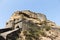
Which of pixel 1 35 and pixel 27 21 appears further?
pixel 27 21

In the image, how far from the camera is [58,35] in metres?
23.1

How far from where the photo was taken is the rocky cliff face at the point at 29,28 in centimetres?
2192

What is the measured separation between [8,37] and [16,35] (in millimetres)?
1121

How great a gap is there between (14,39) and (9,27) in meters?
2.16

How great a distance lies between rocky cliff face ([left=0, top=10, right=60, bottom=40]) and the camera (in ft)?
71.9

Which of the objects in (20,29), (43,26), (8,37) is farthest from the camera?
(43,26)

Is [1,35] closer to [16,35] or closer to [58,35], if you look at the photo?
[16,35]

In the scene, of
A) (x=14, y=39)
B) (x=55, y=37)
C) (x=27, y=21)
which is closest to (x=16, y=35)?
(x=14, y=39)

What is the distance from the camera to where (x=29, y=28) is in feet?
74.8

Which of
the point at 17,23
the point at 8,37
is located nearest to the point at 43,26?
the point at 17,23

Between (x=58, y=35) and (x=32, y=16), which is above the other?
(x=32, y=16)

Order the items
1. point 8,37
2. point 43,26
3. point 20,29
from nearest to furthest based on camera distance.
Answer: point 8,37 → point 20,29 → point 43,26

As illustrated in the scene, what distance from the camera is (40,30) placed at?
23422mm

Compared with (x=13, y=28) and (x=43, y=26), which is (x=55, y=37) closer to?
(x=43, y=26)
